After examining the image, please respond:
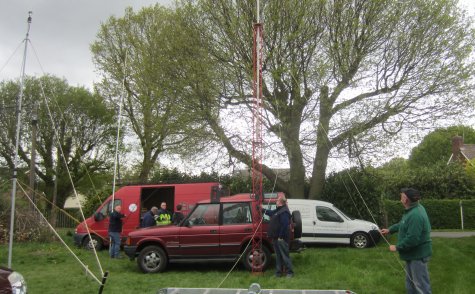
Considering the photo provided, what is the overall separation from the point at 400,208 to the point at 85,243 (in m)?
16.8

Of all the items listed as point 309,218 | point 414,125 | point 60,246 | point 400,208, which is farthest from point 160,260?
point 400,208

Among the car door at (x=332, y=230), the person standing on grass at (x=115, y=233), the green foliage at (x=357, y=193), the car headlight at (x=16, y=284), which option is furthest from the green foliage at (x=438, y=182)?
the car headlight at (x=16, y=284)

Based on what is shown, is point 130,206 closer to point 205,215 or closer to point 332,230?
point 205,215

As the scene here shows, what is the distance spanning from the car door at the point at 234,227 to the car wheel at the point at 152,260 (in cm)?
143

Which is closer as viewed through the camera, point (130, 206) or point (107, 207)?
point (130, 206)

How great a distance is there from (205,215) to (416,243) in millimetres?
5781

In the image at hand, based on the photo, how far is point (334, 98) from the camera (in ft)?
50.9

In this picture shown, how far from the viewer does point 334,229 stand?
49.0ft

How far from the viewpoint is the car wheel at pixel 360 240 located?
14789 millimetres

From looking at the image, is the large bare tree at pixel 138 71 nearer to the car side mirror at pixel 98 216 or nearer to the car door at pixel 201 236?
the car side mirror at pixel 98 216

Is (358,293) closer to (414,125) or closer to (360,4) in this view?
(414,125)

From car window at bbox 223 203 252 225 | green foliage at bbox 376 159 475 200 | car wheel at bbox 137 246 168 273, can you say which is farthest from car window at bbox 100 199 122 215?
green foliage at bbox 376 159 475 200

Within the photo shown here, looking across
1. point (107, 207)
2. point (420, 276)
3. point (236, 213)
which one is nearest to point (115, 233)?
point (107, 207)

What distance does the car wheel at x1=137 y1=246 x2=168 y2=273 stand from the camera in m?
11.0
